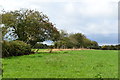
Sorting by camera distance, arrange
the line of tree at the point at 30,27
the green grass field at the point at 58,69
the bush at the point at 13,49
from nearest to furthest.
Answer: the green grass field at the point at 58,69
the bush at the point at 13,49
the line of tree at the point at 30,27

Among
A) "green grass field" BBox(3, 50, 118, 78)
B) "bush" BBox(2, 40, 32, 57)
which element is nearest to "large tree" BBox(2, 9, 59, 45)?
"bush" BBox(2, 40, 32, 57)

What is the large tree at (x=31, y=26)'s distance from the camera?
2345 centimetres

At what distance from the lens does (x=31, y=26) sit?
23.4 meters

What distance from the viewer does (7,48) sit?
17.5 metres

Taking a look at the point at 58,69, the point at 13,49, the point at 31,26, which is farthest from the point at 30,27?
the point at 58,69

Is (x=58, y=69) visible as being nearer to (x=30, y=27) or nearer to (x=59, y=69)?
(x=59, y=69)

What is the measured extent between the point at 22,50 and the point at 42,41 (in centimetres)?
577

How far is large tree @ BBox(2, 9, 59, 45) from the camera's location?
76.9 ft

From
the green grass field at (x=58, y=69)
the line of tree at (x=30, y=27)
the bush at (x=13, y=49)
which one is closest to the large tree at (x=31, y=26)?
the line of tree at (x=30, y=27)

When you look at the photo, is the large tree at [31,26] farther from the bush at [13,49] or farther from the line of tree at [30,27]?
the bush at [13,49]

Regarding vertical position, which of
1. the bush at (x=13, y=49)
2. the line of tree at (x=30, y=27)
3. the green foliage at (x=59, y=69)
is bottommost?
the green foliage at (x=59, y=69)

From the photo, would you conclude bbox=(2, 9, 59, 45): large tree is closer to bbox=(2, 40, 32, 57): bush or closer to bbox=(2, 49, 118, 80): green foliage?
bbox=(2, 40, 32, 57): bush

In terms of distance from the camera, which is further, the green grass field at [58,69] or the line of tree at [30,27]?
the line of tree at [30,27]

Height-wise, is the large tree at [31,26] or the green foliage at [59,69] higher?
the large tree at [31,26]
